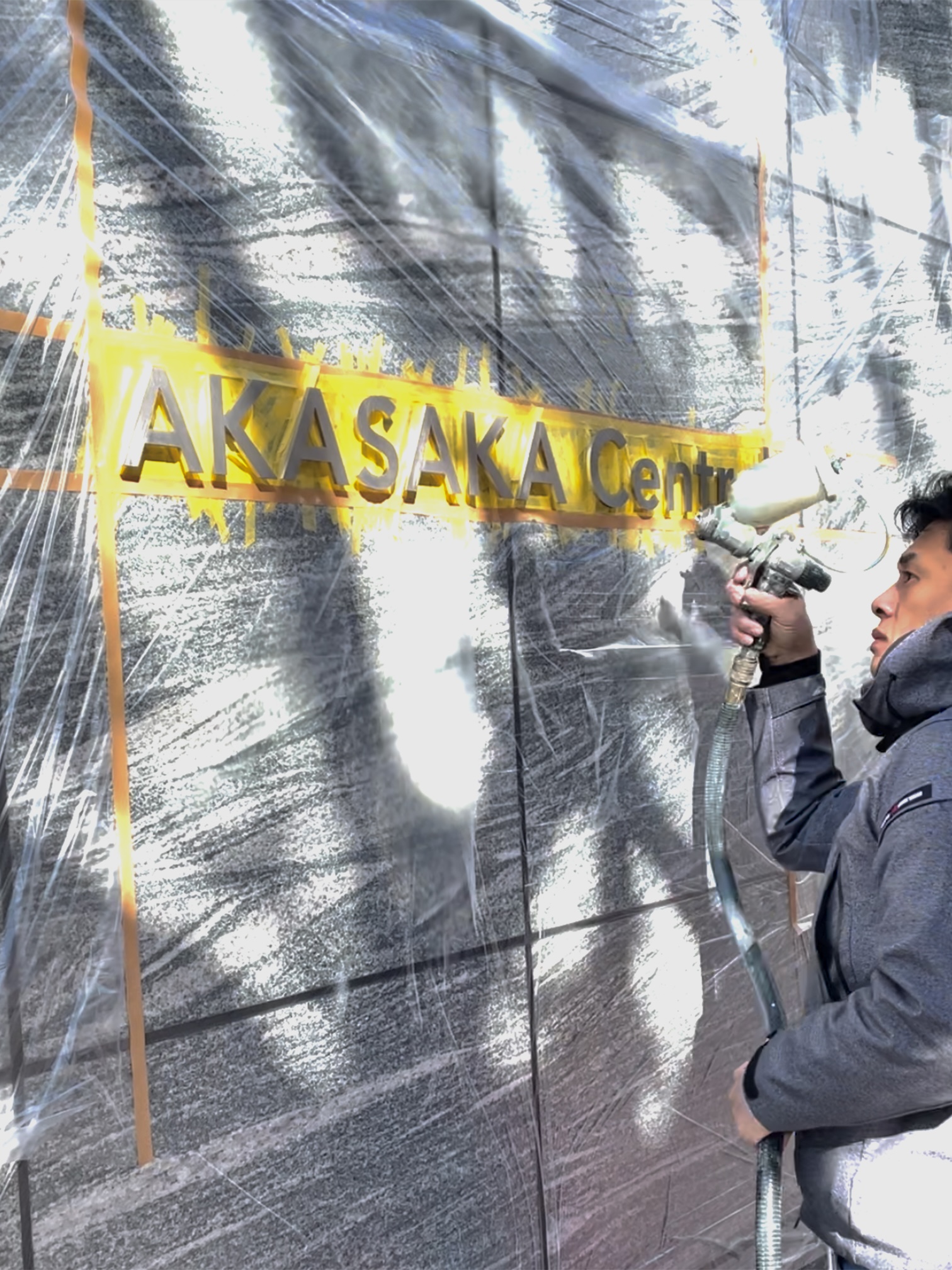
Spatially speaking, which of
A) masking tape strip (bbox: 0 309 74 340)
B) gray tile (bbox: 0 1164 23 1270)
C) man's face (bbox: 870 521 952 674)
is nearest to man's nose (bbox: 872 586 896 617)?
man's face (bbox: 870 521 952 674)

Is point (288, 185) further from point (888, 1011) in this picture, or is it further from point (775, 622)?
point (888, 1011)

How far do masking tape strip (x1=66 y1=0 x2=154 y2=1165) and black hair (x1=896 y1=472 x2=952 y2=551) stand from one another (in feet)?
4.25

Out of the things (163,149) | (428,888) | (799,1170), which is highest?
(163,149)

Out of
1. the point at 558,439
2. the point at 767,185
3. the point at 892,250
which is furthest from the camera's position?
the point at 892,250

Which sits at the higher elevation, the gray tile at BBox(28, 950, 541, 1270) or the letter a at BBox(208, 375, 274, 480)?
the letter a at BBox(208, 375, 274, 480)

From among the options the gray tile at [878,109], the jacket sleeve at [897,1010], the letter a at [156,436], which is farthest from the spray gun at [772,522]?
the gray tile at [878,109]

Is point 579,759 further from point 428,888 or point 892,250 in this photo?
point 892,250

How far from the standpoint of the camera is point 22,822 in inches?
63.4

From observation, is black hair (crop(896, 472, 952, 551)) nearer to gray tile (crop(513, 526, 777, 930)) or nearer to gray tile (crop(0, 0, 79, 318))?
gray tile (crop(513, 526, 777, 930))

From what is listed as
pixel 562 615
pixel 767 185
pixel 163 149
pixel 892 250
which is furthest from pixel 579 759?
pixel 892 250

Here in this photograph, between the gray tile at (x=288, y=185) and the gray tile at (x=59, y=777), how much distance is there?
0.36m

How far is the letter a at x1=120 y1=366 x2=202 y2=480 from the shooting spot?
68.6 inches

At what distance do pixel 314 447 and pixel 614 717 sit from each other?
3.07 ft

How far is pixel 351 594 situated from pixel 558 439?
64cm
